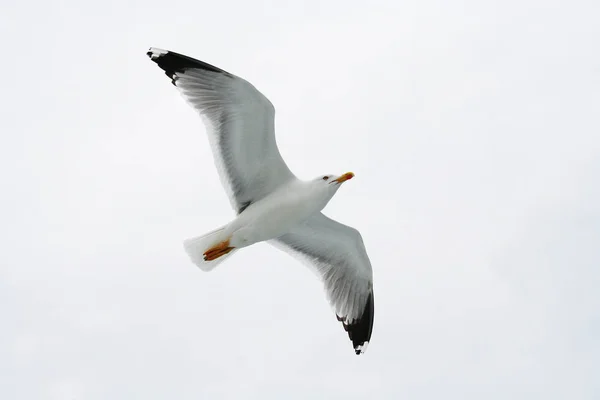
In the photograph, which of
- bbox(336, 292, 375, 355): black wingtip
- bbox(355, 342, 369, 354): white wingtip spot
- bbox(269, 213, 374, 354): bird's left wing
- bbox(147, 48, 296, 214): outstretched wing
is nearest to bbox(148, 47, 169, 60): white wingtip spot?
bbox(147, 48, 296, 214): outstretched wing

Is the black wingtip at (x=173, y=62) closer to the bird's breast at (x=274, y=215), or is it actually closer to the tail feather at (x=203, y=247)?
the bird's breast at (x=274, y=215)

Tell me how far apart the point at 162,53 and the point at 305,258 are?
9.86ft

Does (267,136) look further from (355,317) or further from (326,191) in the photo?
(355,317)

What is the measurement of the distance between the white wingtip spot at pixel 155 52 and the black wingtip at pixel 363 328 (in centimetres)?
367

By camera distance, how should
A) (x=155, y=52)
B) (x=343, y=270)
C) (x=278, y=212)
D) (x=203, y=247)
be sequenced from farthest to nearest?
(x=343, y=270)
(x=203, y=247)
(x=278, y=212)
(x=155, y=52)

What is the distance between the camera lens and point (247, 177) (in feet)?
32.6

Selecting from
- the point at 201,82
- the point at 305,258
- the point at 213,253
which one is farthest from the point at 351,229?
the point at 201,82

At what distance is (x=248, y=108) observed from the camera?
9320 mm

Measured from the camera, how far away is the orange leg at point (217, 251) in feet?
32.4

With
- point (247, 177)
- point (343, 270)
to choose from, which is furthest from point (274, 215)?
point (343, 270)

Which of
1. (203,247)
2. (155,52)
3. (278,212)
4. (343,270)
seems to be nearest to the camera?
(155,52)

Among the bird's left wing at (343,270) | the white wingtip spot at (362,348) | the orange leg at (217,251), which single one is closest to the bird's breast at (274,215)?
the orange leg at (217,251)

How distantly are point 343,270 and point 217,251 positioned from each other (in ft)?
5.69

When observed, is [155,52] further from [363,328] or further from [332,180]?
[363,328]
